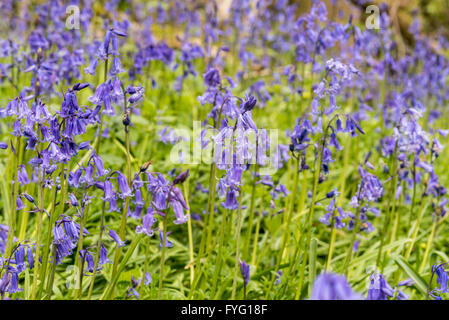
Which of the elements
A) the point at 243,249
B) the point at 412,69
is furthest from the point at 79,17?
the point at 412,69

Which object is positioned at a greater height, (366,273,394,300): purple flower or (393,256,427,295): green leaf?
(366,273,394,300): purple flower

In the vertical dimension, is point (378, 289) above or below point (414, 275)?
above

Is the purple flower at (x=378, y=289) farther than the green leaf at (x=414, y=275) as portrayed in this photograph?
No

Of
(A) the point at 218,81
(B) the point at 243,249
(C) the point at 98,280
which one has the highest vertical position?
(A) the point at 218,81

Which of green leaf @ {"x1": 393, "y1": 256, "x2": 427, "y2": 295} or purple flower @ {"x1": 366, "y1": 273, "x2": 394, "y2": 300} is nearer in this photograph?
purple flower @ {"x1": 366, "y1": 273, "x2": 394, "y2": 300}

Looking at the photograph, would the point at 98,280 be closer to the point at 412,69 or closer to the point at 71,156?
the point at 71,156

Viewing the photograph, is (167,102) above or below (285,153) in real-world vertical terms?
above

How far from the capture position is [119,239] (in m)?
2.30

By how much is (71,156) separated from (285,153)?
178 centimetres

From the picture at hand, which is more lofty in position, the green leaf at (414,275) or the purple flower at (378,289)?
the purple flower at (378,289)

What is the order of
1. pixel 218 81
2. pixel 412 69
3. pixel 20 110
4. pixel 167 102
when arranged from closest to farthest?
1. pixel 20 110
2. pixel 218 81
3. pixel 167 102
4. pixel 412 69

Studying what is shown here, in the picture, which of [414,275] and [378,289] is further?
[414,275]
